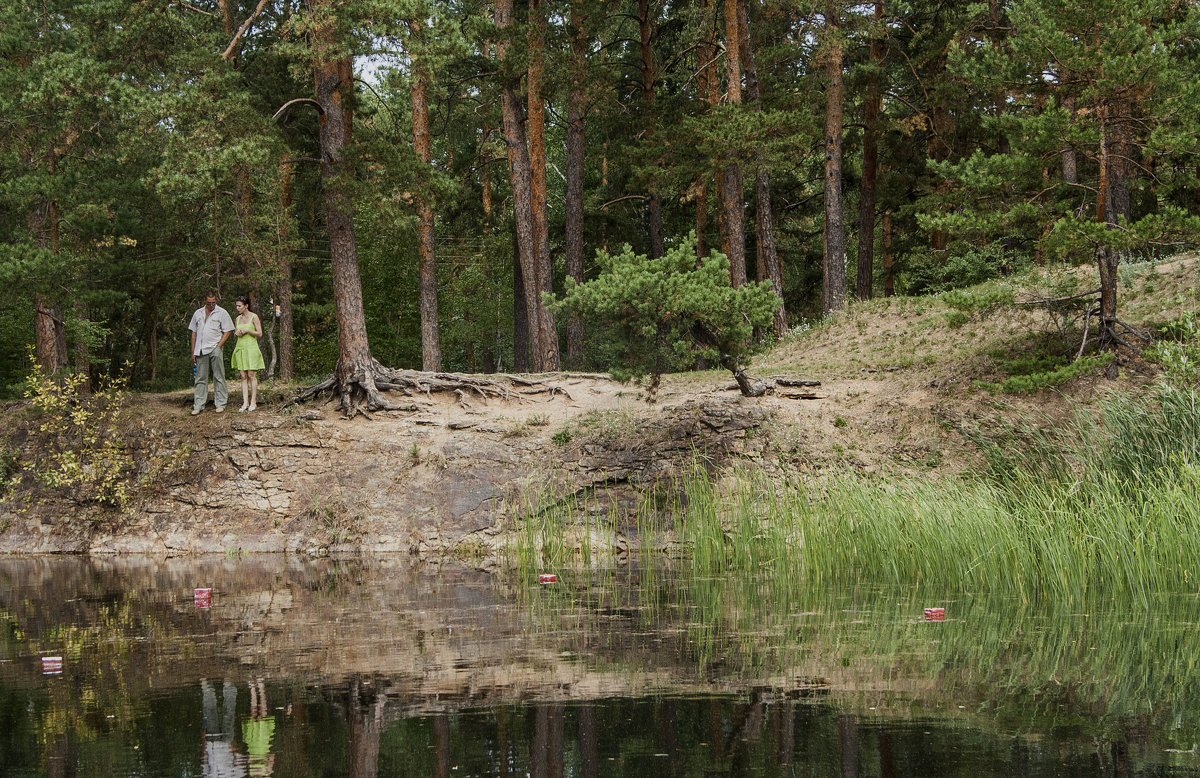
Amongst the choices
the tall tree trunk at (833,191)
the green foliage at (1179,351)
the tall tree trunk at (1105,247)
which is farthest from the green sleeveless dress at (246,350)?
the green foliage at (1179,351)

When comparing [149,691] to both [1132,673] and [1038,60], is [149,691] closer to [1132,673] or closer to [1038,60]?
[1132,673]

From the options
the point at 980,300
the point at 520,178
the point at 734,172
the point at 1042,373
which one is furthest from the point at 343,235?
the point at 1042,373

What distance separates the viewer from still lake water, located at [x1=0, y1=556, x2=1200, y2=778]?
4742mm

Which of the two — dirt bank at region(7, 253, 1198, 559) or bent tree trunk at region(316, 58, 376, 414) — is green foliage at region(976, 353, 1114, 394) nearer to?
dirt bank at region(7, 253, 1198, 559)

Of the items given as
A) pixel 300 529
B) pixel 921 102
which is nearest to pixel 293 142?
pixel 300 529

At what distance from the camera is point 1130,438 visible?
11016mm

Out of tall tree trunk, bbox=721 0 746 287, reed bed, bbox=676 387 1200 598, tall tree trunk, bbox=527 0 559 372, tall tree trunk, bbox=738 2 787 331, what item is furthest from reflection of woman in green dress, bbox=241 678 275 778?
tall tree trunk, bbox=738 2 787 331

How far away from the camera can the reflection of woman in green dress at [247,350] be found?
17.9 m

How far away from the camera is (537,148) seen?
78.4 ft

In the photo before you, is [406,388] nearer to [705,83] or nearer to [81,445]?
[81,445]

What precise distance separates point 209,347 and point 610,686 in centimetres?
1386

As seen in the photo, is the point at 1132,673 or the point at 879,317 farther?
the point at 879,317

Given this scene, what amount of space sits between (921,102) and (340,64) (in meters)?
16.9

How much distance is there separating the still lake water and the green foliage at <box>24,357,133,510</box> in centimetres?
771
